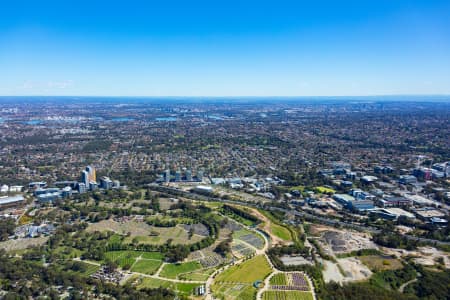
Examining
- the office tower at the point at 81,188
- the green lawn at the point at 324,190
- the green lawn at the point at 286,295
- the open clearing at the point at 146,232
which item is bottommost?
the open clearing at the point at 146,232

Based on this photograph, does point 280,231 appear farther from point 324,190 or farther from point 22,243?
point 22,243

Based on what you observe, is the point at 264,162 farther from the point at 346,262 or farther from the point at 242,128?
the point at 242,128

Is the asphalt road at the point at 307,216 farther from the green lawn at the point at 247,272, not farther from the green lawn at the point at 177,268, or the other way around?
the green lawn at the point at 177,268

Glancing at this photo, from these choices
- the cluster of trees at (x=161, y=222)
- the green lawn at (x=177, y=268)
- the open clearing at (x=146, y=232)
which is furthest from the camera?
the cluster of trees at (x=161, y=222)

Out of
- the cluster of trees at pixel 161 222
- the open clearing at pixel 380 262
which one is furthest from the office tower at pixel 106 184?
the open clearing at pixel 380 262

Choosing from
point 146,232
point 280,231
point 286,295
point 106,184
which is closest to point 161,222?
point 146,232
